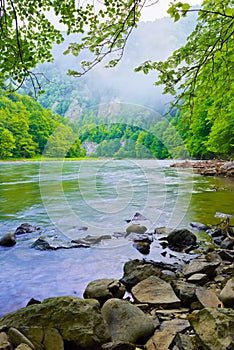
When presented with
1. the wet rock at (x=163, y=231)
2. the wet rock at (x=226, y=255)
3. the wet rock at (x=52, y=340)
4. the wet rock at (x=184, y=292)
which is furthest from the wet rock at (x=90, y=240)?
the wet rock at (x=52, y=340)

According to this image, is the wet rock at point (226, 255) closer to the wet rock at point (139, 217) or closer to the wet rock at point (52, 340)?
the wet rock at point (52, 340)

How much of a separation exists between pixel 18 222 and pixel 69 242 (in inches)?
97.8

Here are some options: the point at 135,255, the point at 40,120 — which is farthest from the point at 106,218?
the point at 40,120

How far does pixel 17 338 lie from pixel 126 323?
93 centimetres

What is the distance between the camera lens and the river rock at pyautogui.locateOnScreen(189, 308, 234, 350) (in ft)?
5.91

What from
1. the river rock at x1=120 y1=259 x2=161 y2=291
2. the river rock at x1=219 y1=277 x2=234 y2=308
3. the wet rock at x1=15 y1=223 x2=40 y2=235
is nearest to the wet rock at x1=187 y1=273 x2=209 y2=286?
the river rock at x1=120 y1=259 x2=161 y2=291

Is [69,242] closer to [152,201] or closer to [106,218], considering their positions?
[106,218]

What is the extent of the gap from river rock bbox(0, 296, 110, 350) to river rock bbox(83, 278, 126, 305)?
0.65 metres


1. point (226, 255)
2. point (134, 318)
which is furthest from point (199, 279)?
point (134, 318)

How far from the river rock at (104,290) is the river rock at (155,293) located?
0.18 m

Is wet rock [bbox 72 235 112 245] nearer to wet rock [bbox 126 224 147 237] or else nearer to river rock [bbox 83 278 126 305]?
wet rock [bbox 126 224 147 237]

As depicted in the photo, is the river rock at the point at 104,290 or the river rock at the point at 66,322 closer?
the river rock at the point at 66,322

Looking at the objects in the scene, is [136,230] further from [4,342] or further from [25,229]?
[4,342]

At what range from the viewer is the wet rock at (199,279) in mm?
3475
